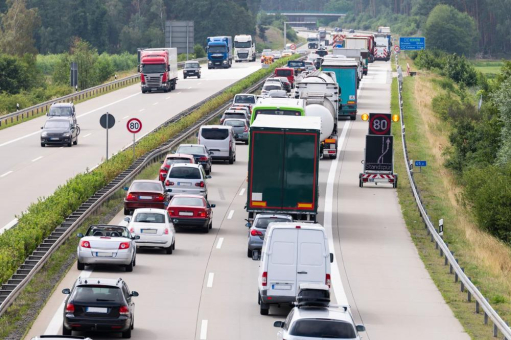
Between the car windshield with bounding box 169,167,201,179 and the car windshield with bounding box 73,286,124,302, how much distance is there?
760 inches

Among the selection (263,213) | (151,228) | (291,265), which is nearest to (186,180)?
(263,213)

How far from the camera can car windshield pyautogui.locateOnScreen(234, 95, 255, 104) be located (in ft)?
234

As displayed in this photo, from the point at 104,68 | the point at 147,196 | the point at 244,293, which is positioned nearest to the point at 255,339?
the point at 244,293

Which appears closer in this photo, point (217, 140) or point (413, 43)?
point (217, 140)

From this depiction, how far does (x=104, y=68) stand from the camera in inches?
4508

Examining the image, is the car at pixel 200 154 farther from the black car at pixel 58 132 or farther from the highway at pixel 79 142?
the black car at pixel 58 132

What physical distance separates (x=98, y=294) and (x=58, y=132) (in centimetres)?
3797

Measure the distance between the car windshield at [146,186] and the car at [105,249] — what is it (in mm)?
8807

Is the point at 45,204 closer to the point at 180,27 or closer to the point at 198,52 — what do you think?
the point at 180,27

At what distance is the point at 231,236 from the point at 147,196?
3.39 meters

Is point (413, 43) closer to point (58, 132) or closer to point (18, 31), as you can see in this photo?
point (18, 31)

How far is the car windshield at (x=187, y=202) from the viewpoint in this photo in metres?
33.4

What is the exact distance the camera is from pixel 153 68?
86938 millimetres

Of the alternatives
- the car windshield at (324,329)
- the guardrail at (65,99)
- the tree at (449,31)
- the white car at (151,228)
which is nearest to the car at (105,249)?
the white car at (151,228)
